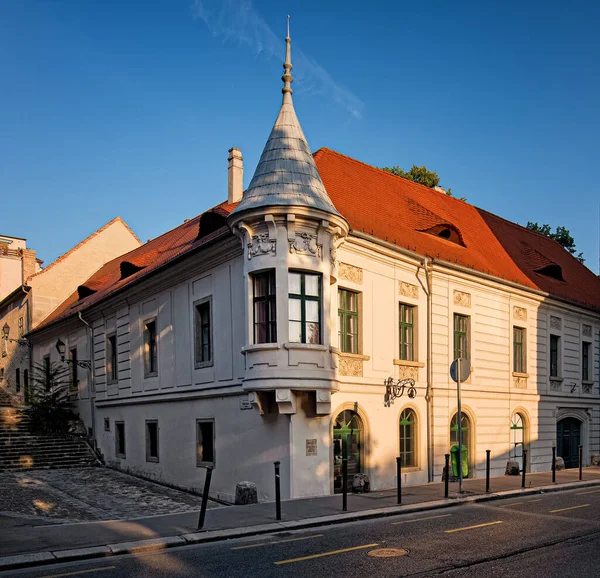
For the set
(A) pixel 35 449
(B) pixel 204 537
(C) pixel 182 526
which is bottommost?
(A) pixel 35 449

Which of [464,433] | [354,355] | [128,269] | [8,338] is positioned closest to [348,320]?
[354,355]

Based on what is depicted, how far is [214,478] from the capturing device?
18.7 meters

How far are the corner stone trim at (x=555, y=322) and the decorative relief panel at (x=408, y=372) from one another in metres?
9.43

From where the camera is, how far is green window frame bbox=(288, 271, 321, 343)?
631 inches

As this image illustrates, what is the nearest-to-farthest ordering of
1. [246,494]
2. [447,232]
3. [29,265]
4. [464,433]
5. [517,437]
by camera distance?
[246,494] < [464,433] < [447,232] < [517,437] < [29,265]

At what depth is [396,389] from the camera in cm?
1880

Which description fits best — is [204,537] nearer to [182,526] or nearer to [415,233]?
[182,526]

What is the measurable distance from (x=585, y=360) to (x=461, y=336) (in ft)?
33.3

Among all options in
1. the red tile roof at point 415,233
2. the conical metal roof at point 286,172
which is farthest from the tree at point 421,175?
the conical metal roof at point 286,172

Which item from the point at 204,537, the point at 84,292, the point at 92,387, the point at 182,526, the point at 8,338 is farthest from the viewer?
the point at 8,338

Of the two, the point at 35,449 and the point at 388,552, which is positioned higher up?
the point at 388,552

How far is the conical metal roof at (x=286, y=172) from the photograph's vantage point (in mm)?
16062

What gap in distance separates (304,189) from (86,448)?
1649cm

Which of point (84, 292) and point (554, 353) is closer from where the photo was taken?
point (554, 353)
